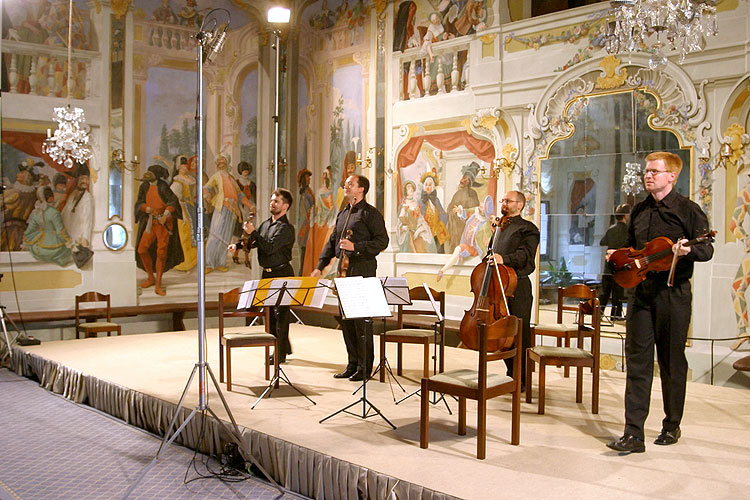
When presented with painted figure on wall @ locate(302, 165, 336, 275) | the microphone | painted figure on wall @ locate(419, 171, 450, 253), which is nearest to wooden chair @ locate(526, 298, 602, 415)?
the microphone

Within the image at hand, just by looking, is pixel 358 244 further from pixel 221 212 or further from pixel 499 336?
pixel 221 212

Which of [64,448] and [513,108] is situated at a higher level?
[513,108]

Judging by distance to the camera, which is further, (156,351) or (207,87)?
(207,87)

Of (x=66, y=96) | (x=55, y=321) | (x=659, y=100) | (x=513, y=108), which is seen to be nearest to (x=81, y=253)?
(x=55, y=321)

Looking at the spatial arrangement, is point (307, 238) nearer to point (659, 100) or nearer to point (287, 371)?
point (287, 371)

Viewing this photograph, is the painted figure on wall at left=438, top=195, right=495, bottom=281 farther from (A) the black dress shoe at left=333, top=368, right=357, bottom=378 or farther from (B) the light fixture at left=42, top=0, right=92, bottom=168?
(B) the light fixture at left=42, top=0, right=92, bottom=168

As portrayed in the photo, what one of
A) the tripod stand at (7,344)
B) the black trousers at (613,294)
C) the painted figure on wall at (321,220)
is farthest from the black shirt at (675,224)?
the painted figure on wall at (321,220)

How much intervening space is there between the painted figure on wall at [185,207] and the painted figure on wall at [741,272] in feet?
23.4

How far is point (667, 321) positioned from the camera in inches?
167

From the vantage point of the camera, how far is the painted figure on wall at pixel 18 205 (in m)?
9.27

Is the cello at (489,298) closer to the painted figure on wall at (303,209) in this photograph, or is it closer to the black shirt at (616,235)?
the black shirt at (616,235)

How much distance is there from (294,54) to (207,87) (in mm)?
1477

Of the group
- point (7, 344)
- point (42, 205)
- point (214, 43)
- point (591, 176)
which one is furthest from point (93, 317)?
point (591, 176)

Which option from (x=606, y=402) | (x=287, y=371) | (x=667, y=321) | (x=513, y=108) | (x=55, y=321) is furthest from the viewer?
(x=55, y=321)
